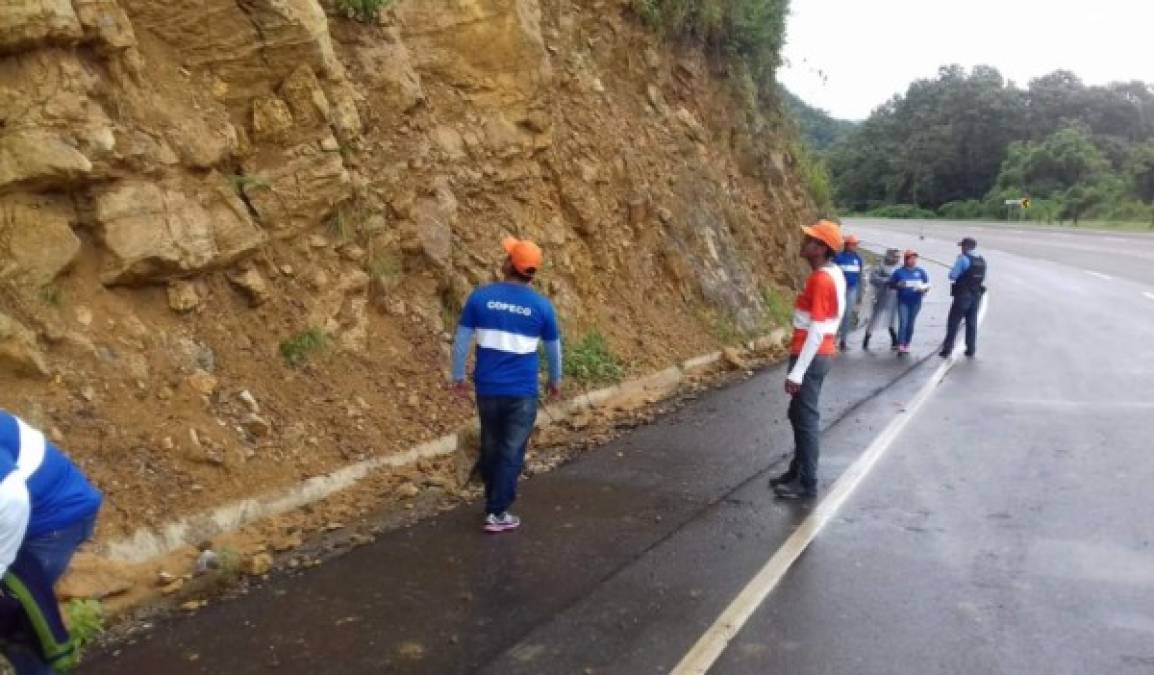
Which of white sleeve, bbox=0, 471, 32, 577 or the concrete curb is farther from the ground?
white sleeve, bbox=0, 471, 32, 577

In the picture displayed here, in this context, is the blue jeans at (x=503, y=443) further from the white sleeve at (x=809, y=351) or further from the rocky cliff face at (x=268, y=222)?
the white sleeve at (x=809, y=351)

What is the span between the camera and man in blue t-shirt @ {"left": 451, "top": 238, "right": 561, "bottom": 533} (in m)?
6.41

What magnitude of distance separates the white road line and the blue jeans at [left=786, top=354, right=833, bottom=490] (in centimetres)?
24

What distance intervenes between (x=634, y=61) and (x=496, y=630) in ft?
35.9

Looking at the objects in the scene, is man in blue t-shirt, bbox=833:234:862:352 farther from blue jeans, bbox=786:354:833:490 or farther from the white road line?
blue jeans, bbox=786:354:833:490

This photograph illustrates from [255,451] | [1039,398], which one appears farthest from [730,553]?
[1039,398]

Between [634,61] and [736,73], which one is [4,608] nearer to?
[634,61]

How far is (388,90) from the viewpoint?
923 centimetres

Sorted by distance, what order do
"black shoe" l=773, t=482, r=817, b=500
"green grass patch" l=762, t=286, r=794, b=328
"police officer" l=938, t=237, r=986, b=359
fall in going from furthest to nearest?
"green grass patch" l=762, t=286, r=794, b=328 < "police officer" l=938, t=237, r=986, b=359 < "black shoe" l=773, t=482, r=817, b=500

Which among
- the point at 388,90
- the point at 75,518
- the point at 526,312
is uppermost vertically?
the point at 388,90

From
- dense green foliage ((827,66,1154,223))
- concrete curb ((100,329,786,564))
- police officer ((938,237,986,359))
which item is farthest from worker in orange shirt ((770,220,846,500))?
dense green foliage ((827,66,1154,223))

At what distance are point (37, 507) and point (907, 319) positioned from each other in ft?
42.0

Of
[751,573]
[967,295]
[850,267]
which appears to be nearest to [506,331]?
[751,573]

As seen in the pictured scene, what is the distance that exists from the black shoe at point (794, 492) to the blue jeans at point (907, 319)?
7.87 metres
